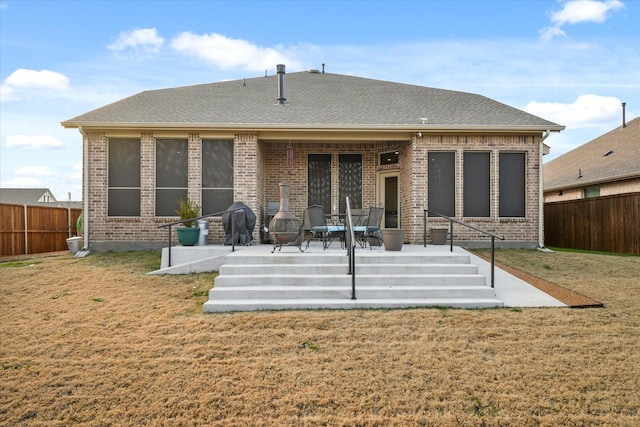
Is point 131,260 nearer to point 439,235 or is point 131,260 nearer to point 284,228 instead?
point 284,228

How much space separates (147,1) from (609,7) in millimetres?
13044

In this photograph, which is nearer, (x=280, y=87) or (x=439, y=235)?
(x=439, y=235)

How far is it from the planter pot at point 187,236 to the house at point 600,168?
44.7ft

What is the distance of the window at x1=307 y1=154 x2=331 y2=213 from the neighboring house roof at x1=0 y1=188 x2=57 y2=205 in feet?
100

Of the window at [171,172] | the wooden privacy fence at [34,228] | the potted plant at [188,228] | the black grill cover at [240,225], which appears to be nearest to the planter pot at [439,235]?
the black grill cover at [240,225]

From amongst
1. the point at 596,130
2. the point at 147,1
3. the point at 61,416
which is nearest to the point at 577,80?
the point at 596,130

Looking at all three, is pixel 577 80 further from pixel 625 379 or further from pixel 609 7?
pixel 625 379

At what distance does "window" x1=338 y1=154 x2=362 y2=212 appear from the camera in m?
12.5

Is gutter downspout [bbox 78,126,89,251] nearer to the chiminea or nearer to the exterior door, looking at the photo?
the chiminea

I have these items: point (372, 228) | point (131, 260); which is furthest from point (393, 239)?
point (131, 260)

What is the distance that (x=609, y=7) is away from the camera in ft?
40.5

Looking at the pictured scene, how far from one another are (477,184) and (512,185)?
3.04 ft

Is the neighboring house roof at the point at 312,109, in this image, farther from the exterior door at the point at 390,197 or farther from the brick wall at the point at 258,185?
the exterior door at the point at 390,197

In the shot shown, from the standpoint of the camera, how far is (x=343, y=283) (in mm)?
6609
